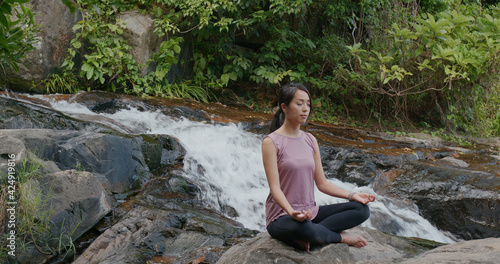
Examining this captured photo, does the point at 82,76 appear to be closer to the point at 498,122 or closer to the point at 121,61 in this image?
the point at 121,61

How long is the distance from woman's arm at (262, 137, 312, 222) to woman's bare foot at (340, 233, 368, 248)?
390mm

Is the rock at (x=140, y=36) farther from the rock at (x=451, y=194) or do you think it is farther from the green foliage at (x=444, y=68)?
the rock at (x=451, y=194)

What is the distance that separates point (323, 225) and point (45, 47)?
6.98 m

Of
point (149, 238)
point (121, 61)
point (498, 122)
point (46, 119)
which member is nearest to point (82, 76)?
point (121, 61)

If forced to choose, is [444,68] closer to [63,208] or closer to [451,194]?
[451,194]

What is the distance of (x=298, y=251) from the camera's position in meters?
2.72

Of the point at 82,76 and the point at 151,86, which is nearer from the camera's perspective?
the point at 82,76

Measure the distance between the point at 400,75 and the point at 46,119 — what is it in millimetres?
6025

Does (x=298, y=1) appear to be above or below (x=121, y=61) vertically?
above

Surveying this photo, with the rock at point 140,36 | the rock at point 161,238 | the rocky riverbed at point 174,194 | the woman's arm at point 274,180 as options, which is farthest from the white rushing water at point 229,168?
the woman's arm at point 274,180

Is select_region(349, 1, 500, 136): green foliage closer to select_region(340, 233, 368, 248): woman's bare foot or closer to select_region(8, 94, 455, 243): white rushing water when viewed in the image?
select_region(8, 94, 455, 243): white rushing water

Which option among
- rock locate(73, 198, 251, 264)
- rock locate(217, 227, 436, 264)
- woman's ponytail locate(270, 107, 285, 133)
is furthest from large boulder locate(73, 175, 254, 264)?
woman's ponytail locate(270, 107, 285, 133)

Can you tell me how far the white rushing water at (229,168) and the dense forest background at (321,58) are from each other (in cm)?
168

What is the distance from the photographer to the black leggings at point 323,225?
269cm
